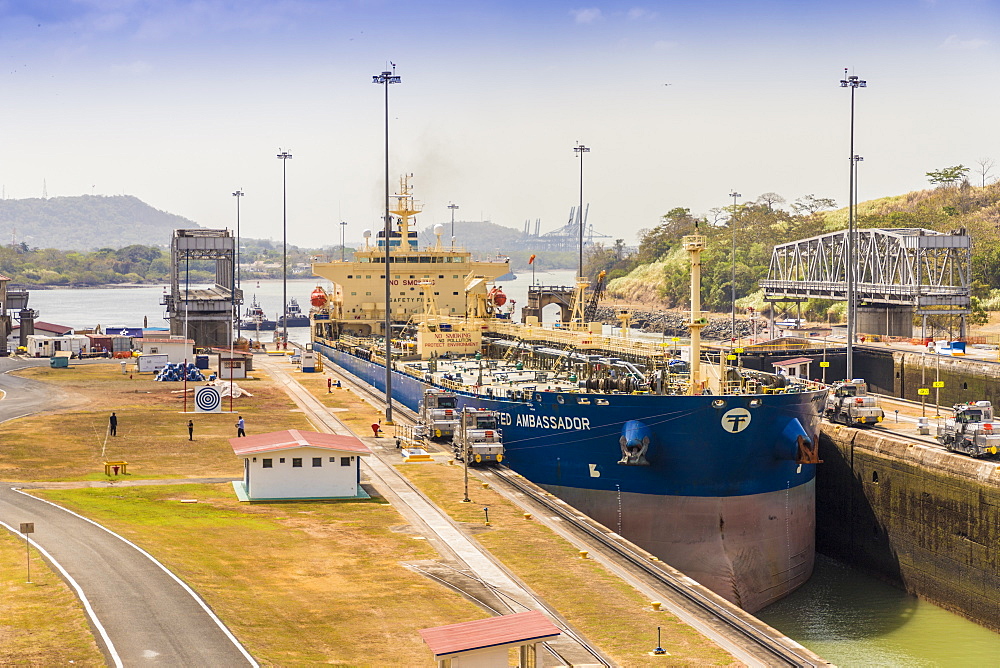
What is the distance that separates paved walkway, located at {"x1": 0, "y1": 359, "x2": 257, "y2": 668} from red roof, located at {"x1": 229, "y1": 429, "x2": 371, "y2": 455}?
7.29 metres

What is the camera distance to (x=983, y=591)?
141 ft

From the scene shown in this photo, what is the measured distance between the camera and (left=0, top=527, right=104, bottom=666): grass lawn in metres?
26.2

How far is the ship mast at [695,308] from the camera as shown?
45000 mm

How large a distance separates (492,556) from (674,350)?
27087 mm

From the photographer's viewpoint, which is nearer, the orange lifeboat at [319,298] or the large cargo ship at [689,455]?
the large cargo ship at [689,455]

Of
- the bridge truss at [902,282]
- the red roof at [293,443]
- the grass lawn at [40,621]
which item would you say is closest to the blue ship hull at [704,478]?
the red roof at [293,443]

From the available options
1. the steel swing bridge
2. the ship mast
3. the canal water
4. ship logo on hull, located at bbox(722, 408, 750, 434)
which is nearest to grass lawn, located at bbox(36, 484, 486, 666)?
ship logo on hull, located at bbox(722, 408, 750, 434)

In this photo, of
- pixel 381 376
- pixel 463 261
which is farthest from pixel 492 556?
pixel 463 261

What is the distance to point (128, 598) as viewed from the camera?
30375 millimetres

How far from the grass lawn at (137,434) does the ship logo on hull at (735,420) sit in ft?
69.0

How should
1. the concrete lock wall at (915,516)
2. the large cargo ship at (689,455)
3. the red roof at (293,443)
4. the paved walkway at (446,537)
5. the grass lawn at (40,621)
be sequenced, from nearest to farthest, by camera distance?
the grass lawn at (40,621) < the paved walkway at (446,537) < the concrete lock wall at (915,516) < the large cargo ship at (689,455) < the red roof at (293,443)

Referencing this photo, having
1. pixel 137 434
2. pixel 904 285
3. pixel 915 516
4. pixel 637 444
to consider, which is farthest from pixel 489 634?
pixel 904 285

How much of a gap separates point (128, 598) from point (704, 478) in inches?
866

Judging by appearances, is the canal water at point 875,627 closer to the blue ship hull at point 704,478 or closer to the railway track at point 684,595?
the blue ship hull at point 704,478
